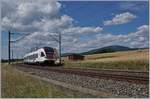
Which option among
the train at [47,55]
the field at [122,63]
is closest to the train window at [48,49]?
the train at [47,55]

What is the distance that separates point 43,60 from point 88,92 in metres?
32.4

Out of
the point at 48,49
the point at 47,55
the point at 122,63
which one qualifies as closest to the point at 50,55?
the point at 47,55

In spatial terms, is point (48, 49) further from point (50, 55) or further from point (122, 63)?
point (122, 63)

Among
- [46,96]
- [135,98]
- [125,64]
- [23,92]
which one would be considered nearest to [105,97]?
[135,98]

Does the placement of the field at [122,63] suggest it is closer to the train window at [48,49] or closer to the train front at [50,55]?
the train front at [50,55]

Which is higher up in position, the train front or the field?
the train front

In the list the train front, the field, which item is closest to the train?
the train front

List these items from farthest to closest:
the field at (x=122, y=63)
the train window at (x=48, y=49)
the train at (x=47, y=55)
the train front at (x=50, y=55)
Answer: the train window at (x=48, y=49)
the train front at (x=50, y=55)
the train at (x=47, y=55)
the field at (x=122, y=63)

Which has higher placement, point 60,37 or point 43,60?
point 60,37

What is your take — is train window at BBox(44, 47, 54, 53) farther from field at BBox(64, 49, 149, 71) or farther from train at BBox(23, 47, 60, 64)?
field at BBox(64, 49, 149, 71)

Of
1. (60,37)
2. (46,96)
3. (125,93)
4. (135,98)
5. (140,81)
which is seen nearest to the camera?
(135,98)

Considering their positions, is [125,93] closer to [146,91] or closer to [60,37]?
[146,91]

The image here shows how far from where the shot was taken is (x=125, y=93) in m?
12.3

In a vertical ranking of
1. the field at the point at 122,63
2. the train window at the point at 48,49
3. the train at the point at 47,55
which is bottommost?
the field at the point at 122,63
